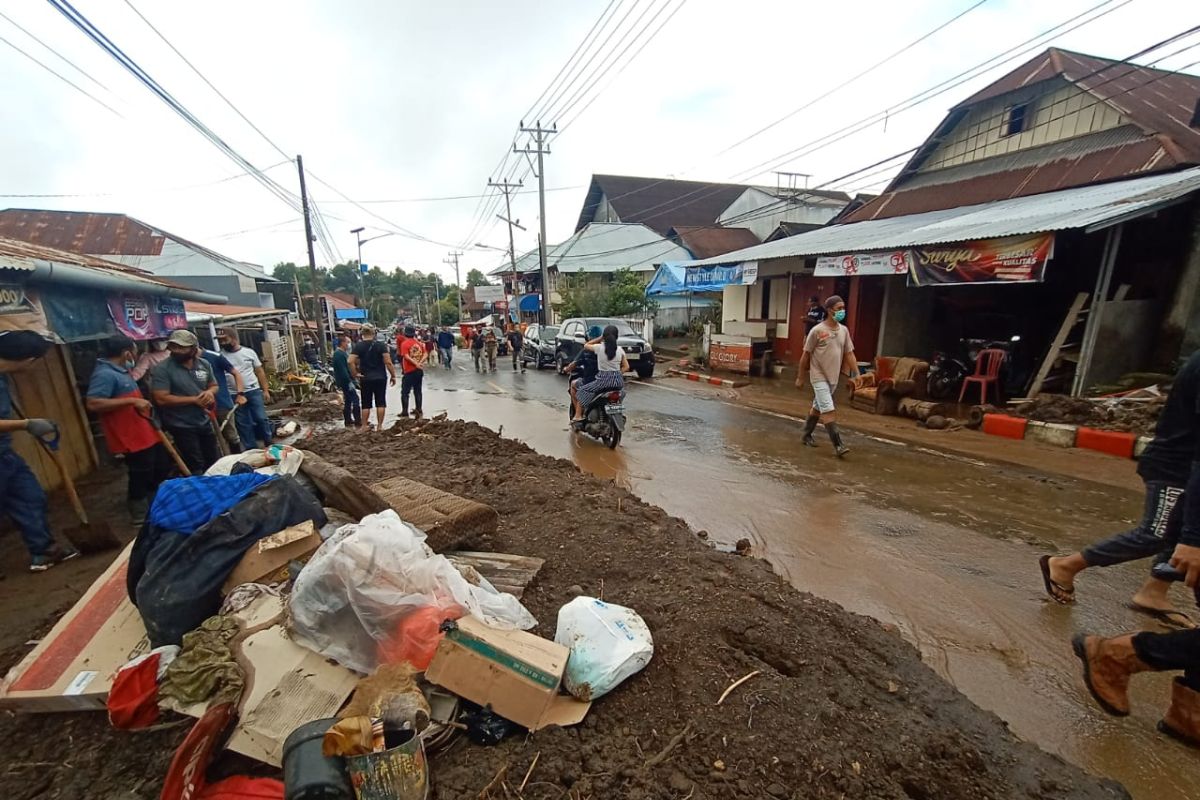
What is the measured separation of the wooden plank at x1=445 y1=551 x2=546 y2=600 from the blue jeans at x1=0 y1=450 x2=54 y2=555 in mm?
3075

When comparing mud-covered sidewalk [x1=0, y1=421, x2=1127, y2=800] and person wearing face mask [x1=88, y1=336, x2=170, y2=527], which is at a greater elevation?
person wearing face mask [x1=88, y1=336, x2=170, y2=527]

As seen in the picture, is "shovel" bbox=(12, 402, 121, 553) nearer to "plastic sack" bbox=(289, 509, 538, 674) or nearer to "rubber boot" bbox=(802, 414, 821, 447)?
"plastic sack" bbox=(289, 509, 538, 674)

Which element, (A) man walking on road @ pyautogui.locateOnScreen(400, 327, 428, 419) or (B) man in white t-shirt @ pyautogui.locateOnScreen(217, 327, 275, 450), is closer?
(B) man in white t-shirt @ pyautogui.locateOnScreen(217, 327, 275, 450)

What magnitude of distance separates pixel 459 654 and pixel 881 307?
13047mm

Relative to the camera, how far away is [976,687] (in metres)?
2.50

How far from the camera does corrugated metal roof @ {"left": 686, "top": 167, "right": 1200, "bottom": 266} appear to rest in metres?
6.82

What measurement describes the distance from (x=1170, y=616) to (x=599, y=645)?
3314 mm

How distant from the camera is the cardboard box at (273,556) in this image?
257 centimetres

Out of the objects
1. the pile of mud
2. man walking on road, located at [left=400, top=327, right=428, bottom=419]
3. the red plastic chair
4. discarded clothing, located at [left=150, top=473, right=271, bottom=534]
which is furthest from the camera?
man walking on road, located at [left=400, top=327, right=428, bottom=419]

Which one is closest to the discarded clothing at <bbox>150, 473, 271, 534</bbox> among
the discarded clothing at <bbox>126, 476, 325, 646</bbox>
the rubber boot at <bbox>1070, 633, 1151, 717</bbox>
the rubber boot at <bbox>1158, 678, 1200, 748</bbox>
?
the discarded clothing at <bbox>126, 476, 325, 646</bbox>

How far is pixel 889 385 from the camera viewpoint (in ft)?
27.7

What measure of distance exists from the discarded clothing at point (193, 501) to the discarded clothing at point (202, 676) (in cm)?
67

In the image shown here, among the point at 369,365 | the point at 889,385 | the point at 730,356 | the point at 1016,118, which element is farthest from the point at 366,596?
the point at 1016,118

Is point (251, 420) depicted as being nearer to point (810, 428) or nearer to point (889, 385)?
point (810, 428)
